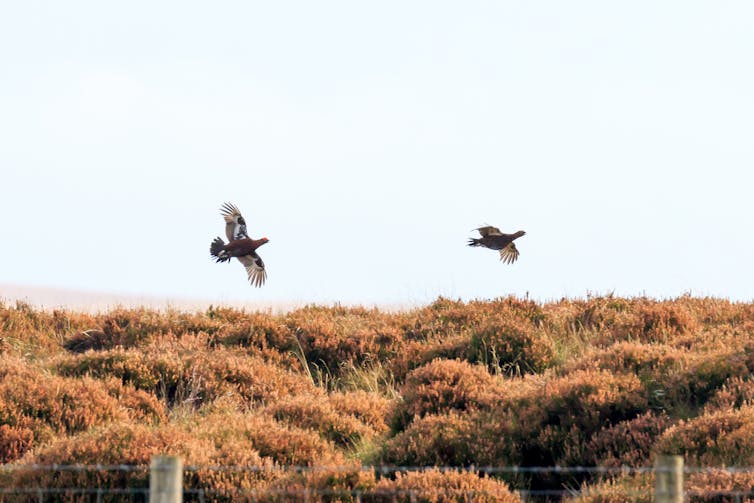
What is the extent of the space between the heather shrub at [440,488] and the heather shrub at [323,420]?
2.52 m

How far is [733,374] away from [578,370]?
1761mm

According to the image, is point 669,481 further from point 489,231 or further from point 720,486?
point 489,231

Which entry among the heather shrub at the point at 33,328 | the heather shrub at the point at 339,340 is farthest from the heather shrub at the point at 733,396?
the heather shrub at the point at 33,328

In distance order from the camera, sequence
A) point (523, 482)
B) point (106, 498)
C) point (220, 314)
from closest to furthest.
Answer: point (106, 498), point (523, 482), point (220, 314)

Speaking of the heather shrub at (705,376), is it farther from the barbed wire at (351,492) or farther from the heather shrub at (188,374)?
the heather shrub at (188,374)

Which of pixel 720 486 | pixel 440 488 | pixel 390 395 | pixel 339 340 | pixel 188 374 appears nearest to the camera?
pixel 720 486

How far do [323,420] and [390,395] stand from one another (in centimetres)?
229

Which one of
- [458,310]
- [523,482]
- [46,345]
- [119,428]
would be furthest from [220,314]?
[523,482]

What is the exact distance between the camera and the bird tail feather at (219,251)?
707 inches

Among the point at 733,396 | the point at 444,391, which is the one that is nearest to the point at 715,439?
the point at 733,396

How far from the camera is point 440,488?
31.3 feet

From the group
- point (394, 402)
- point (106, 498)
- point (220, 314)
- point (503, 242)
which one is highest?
point (503, 242)

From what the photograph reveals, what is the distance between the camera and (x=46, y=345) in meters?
17.2

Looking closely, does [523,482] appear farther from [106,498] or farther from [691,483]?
[106,498]
